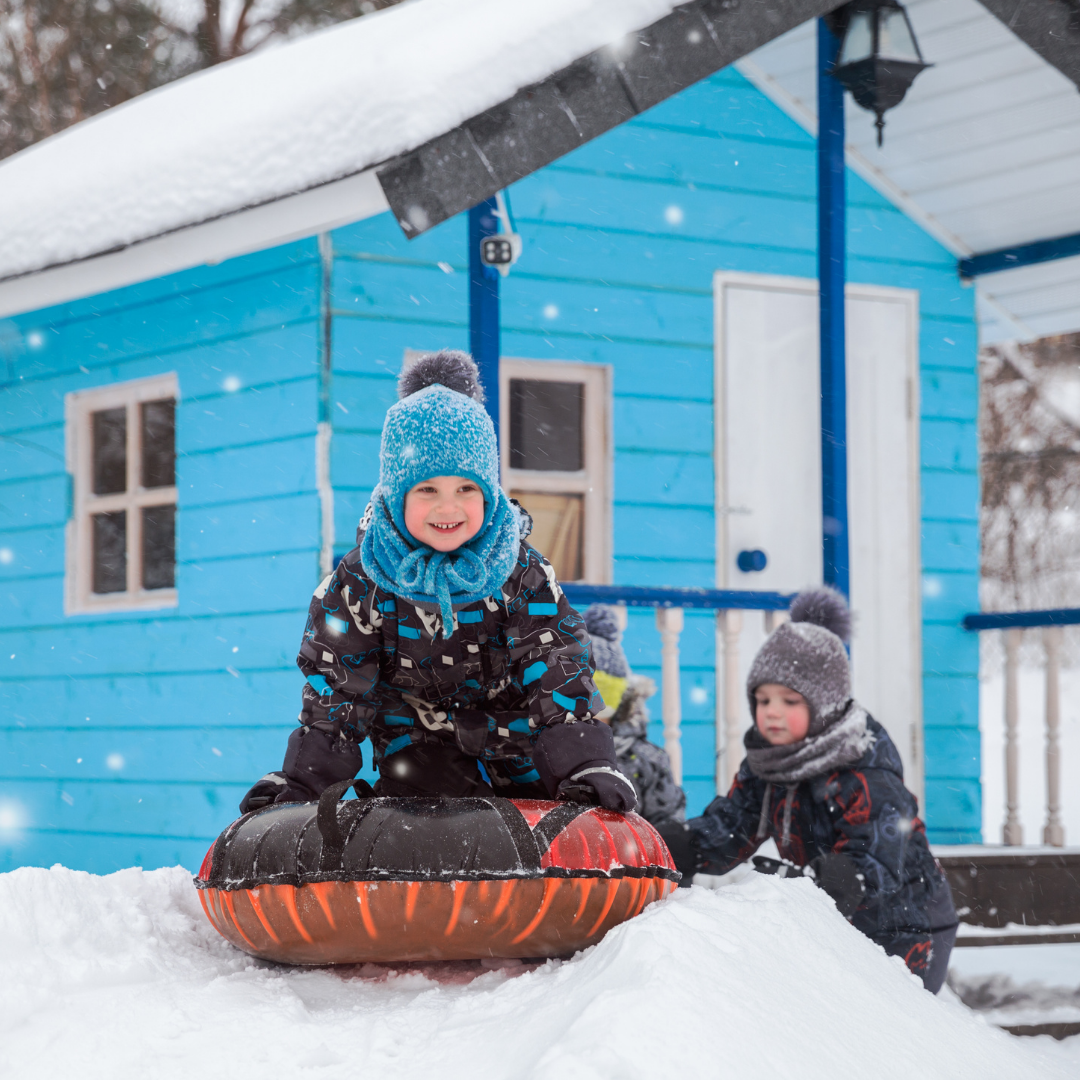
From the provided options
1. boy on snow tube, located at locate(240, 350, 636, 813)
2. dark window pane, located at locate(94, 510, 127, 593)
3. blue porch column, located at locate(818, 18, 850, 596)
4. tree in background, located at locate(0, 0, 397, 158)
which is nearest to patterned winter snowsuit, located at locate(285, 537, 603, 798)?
boy on snow tube, located at locate(240, 350, 636, 813)

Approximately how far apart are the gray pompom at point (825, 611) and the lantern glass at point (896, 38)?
2522mm

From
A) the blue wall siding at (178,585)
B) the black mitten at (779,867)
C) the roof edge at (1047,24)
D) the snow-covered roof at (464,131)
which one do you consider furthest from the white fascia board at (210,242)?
the roof edge at (1047,24)

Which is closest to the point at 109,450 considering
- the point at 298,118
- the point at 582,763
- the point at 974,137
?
the point at 298,118

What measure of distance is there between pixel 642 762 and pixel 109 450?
3414 mm

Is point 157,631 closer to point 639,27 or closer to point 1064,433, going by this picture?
point 639,27

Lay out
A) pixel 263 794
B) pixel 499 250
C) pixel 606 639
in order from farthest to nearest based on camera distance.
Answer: pixel 499 250 < pixel 606 639 < pixel 263 794

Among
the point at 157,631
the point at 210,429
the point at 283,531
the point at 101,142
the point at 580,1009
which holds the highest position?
the point at 101,142

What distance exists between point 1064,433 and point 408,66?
13.8m

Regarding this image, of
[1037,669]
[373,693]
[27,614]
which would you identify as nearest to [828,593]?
[373,693]

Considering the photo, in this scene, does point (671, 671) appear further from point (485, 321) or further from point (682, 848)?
point (485, 321)

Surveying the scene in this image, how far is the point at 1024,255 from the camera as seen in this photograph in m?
6.66

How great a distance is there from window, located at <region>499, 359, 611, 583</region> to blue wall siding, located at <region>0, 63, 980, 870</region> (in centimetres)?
9

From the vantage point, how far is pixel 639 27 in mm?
4156

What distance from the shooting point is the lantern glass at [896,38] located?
506 centimetres
